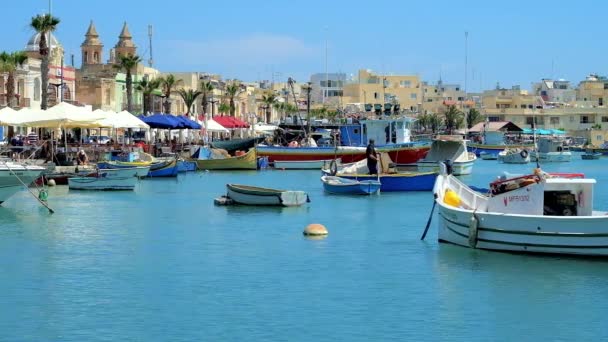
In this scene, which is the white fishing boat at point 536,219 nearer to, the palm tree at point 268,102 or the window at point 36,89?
the window at point 36,89

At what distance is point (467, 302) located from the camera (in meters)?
21.6

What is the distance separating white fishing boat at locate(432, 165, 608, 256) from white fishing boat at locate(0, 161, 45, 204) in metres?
15.5

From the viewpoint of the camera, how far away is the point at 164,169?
56.7 m

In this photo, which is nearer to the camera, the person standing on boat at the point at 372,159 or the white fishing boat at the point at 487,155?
the person standing on boat at the point at 372,159

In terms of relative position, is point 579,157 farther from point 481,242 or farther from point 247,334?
point 247,334

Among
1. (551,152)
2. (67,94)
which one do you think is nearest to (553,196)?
(67,94)

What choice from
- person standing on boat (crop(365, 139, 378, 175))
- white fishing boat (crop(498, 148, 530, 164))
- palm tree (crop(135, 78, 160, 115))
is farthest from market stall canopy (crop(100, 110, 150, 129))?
white fishing boat (crop(498, 148, 530, 164))

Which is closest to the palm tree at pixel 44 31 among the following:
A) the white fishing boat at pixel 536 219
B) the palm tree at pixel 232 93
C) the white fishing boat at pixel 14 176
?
the white fishing boat at pixel 14 176

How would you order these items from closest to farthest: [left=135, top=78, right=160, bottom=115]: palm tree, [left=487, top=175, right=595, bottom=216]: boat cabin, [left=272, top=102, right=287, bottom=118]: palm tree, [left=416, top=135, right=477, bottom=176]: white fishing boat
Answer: [left=487, top=175, right=595, bottom=216]: boat cabin → [left=416, top=135, right=477, bottom=176]: white fishing boat → [left=135, top=78, right=160, bottom=115]: palm tree → [left=272, top=102, right=287, bottom=118]: palm tree

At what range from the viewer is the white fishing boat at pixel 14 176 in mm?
36750

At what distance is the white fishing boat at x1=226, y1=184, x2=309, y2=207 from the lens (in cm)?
3947

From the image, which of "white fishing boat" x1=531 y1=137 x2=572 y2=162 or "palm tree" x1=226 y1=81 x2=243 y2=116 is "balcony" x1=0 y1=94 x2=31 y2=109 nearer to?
"palm tree" x1=226 y1=81 x2=243 y2=116

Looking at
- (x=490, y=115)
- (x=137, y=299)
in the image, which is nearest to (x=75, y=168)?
(x=137, y=299)

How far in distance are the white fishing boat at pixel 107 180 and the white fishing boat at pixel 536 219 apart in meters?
21.8
